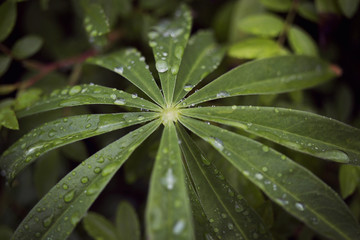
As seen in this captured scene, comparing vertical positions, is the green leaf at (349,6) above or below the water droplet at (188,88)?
above

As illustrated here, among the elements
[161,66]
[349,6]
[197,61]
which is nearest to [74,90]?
[161,66]

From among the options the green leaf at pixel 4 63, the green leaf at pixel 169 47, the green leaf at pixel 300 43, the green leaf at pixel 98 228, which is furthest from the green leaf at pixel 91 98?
the green leaf at pixel 300 43

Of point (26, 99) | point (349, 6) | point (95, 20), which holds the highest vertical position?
point (95, 20)

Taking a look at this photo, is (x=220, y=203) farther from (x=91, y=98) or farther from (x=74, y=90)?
(x=74, y=90)

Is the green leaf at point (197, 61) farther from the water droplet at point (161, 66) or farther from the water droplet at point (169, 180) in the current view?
the water droplet at point (169, 180)

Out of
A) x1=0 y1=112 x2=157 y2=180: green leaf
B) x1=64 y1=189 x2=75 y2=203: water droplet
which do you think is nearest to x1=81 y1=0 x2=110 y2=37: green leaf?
x1=0 y1=112 x2=157 y2=180: green leaf
